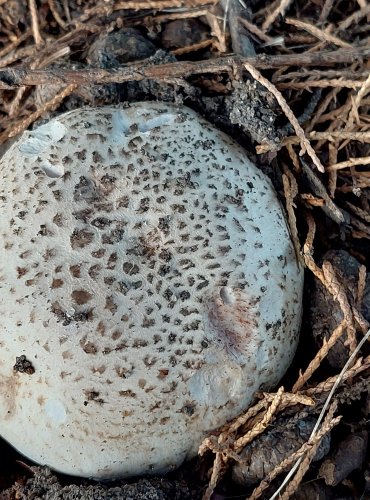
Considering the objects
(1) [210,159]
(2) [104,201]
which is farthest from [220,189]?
(2) [104,201]

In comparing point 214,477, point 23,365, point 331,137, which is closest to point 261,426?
point 214,477

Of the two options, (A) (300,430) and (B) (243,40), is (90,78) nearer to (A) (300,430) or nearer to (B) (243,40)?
(B) (243,40)

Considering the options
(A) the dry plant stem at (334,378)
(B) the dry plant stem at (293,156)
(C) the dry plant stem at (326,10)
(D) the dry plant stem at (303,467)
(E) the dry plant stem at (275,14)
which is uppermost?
(E) the dry plant stem at (275,14)

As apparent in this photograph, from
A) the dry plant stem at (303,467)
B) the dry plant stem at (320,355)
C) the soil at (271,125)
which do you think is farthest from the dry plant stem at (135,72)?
the dry plant stem at (303,467)

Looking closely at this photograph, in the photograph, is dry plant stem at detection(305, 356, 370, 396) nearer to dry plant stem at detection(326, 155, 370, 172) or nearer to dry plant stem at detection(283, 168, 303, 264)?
dry plant stem at detection(283, 168, 303, 264)

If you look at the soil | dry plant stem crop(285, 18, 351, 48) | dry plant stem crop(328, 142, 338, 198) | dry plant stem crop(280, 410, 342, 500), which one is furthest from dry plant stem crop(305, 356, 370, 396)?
dry plant stem crop(285, 18, 351, 48)

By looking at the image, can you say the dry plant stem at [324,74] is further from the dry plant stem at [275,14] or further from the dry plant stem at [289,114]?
the dry plant stem at [275,14]
